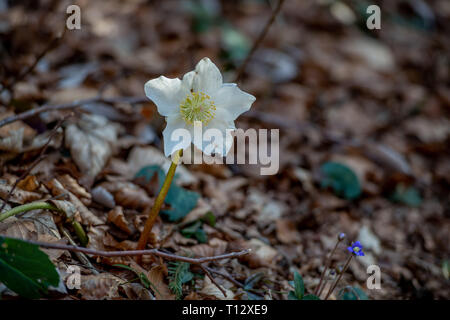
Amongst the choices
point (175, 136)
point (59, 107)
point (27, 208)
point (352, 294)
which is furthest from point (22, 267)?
point (352, 294)

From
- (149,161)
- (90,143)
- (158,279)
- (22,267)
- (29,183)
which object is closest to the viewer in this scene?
(22,267)

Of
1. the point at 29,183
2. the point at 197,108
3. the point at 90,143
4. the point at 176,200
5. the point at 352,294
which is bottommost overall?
the point at 352,294

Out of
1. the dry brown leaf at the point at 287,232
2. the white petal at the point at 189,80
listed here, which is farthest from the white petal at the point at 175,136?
the dry brown leaf at the point at 287,232

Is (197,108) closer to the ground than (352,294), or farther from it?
farther from it

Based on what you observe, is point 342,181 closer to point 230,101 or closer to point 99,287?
point 230,101

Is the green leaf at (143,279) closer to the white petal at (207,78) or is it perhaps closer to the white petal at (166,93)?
the white petal at (166,93)

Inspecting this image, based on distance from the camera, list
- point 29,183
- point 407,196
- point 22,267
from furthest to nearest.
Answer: point 407,196, point 29,183, point 22,267

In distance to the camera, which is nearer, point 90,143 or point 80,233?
point 80,233

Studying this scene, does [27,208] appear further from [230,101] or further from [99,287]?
[230,101]
